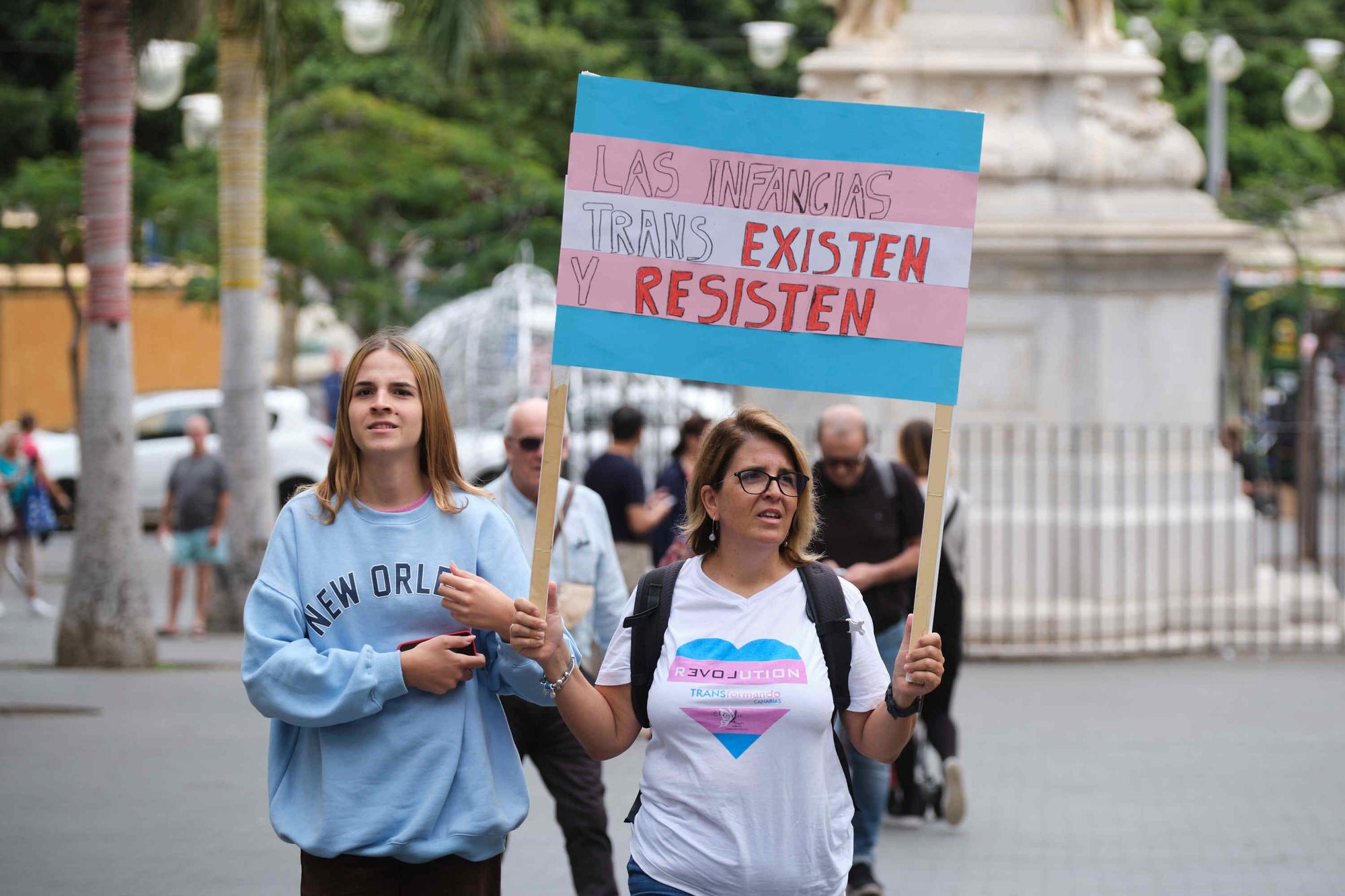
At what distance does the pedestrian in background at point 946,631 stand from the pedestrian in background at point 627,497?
57.7 inches

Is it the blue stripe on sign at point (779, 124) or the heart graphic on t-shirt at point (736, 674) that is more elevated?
the blue stripe on sign at point (779, 124)

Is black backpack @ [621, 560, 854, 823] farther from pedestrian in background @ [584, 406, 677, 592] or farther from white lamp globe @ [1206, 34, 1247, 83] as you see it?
white lamp globe @ [1206, 34, 1247, 83]

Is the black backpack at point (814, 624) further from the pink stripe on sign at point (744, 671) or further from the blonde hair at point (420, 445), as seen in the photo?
the blonde hair at point (420, 445)

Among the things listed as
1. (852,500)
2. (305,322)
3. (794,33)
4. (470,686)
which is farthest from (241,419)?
(305,322)

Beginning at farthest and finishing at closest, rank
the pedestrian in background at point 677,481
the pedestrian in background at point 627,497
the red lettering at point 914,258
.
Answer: the pedestrian in background at point 677,481, the pedestrian in background at point 627,497, the red lettering at point 914,258

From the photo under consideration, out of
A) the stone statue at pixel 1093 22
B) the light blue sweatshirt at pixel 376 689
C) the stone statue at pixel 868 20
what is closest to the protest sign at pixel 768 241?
the light blue sweatshirt at pixel 376 689

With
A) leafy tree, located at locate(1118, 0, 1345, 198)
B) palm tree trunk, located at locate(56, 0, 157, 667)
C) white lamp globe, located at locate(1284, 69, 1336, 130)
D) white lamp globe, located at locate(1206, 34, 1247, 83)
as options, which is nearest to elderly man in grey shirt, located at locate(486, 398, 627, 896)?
palm tree trunk, located at locate(56, 0, 157, 667)

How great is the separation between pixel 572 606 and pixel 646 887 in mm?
2499

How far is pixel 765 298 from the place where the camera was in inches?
163

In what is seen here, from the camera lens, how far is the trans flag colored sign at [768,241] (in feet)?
13.3

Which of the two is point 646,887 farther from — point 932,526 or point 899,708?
point 932,526

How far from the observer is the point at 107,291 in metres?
12.2

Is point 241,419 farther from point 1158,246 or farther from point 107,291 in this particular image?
point 1158,246

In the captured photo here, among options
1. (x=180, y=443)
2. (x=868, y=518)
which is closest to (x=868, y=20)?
(x=868, y=518)
